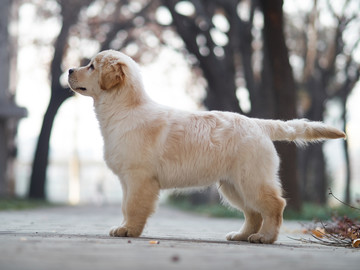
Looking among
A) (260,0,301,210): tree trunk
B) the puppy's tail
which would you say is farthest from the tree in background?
the puppy's tail

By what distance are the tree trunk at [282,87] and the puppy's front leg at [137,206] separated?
8.19 metres

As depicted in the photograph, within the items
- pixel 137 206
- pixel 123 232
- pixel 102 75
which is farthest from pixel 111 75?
pixel 123 232

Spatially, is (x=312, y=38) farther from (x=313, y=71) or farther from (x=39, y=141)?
(x=39, y=141)

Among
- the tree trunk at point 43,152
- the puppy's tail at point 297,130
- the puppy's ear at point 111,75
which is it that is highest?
the puppy's ear at point 111,75

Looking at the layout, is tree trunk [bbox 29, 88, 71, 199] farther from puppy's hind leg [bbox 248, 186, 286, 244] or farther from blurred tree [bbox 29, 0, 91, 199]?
puppy's hind leg [bbox 248, 186, 286, 244]

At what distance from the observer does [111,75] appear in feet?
22.8

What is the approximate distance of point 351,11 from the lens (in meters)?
22.2

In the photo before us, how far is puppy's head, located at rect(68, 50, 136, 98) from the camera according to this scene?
697cm

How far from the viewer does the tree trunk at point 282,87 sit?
14109 millimetres

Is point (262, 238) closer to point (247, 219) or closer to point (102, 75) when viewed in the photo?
point (247, 219)

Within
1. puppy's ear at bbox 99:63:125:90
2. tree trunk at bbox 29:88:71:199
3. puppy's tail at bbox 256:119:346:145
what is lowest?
tree trunk at bbox 29:88:71:199

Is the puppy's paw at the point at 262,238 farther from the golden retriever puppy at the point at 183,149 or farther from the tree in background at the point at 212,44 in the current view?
the tree in background at the point at 212,44

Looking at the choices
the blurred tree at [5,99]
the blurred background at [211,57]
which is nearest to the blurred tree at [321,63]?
the blurred background at [211,57]

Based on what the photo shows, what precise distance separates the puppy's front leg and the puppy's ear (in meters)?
1.20
